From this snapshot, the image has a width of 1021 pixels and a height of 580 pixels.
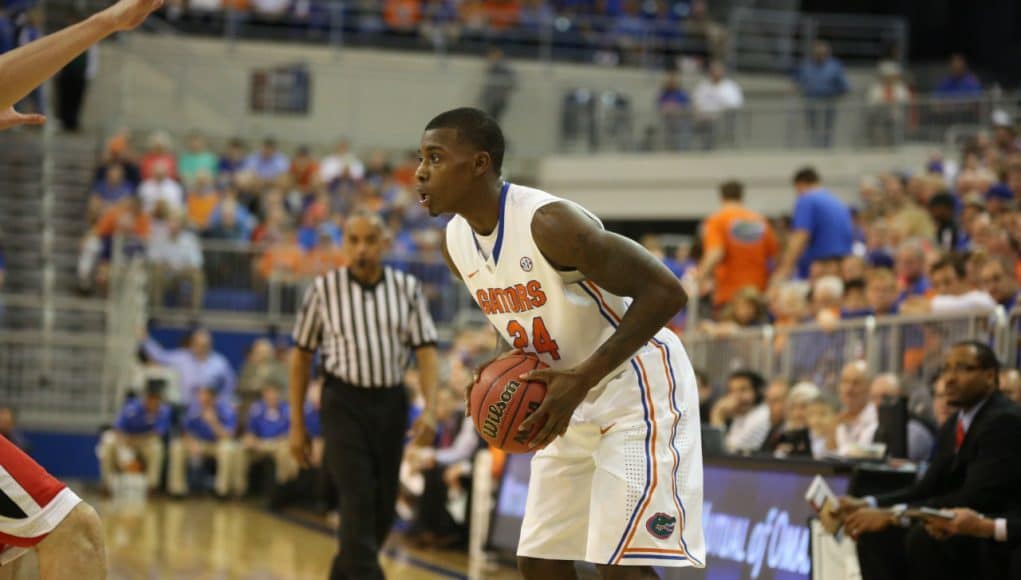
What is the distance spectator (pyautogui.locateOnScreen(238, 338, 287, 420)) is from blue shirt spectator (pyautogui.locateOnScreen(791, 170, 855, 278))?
696 centimetres

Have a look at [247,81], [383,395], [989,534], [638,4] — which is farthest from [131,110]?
[989,534]

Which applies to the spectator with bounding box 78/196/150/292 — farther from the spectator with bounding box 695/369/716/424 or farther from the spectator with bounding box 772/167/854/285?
the spectator with bounding box 695/369/716/424

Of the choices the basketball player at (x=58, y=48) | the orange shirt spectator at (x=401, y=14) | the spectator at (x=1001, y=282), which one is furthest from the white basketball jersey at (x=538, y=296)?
the orange shirt spectator at (x=401, y=14)

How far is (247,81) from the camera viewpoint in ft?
71.9

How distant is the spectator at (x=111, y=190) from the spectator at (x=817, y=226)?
1020 centimetres

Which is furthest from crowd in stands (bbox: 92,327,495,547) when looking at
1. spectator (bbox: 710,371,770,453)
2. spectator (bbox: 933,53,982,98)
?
spectator (bbox: 933,53,982,98)

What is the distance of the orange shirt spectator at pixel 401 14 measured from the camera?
2317cm

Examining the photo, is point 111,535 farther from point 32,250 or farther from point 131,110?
point 131,110

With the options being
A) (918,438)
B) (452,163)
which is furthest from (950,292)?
(452,163)

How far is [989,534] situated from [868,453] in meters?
1.25

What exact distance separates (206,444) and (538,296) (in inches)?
489

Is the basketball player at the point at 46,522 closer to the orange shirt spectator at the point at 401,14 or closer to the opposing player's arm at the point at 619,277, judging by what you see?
the opposing player's arm at the point at 619,277

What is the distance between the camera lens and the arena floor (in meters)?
9.48

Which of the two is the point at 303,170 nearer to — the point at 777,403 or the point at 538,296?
the point at 777,403
